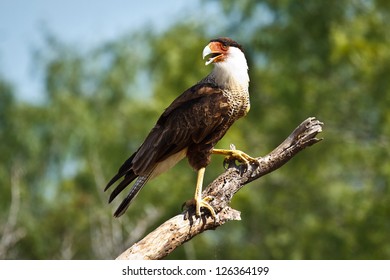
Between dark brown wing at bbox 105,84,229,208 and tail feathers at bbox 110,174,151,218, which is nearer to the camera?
tail feathers at bbox 110,174,151,218

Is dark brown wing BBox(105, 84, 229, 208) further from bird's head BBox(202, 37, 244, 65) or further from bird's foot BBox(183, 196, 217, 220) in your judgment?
bird's foot BBox(183, 196, 217, 220)

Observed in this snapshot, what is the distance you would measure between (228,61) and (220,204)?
119 centimetres

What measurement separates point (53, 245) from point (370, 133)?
10.8 metres

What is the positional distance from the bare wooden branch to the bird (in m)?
0.11

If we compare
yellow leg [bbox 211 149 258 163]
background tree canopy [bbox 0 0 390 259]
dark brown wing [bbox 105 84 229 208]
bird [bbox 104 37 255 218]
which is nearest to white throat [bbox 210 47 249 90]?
bird [bbox 104 37 255 218]

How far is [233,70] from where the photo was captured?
6.85m

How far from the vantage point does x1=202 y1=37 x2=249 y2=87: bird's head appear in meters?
6.82

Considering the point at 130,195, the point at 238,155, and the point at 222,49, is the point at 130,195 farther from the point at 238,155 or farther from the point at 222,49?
the point at 222,49

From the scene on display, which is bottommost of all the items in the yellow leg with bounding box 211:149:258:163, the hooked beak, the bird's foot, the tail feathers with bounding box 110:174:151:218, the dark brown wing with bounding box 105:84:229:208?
the bird's foot

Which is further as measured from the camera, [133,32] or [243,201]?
[133,32]

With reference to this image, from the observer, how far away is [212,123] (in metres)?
6.88

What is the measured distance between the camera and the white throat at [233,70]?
22.4 ft
